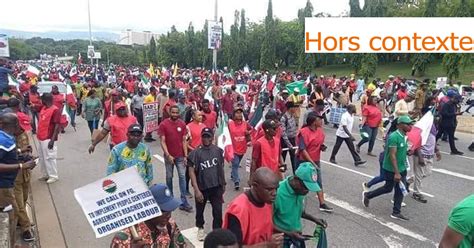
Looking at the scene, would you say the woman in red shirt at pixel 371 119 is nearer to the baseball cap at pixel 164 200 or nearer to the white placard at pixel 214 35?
the baseball cap at pixel 164 200

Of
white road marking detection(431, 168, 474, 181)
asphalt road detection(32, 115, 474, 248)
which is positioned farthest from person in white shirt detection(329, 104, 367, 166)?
white road marking detection(431, 168, 474, 181)

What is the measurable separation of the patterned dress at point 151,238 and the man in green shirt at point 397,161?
418 centimetres

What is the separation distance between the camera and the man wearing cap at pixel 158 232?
304 cm

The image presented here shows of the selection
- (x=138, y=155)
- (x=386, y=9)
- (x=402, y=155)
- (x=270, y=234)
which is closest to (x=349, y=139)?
(x=402, y=155)

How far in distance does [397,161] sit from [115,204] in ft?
15.2

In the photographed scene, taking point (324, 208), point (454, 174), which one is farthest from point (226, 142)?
point (454, 174)

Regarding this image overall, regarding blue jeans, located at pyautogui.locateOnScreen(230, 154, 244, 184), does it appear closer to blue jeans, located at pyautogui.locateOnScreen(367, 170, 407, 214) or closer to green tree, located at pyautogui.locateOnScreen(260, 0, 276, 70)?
blue jeans, located at pyautogui.locateOnScreen(367, 170, 407, 214)

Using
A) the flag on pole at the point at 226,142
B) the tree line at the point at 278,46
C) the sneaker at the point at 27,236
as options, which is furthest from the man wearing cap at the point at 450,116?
the tree line at the point at 278,46

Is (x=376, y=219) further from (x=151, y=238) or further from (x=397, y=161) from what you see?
(x=151, y=238)

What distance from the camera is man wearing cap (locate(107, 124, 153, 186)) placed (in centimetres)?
508

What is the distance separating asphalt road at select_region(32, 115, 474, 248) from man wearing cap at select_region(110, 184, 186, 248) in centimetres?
291

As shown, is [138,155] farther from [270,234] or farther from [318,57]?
[318,57]

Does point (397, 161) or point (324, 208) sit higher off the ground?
point (397, 161)

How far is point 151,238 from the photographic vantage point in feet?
10.2
